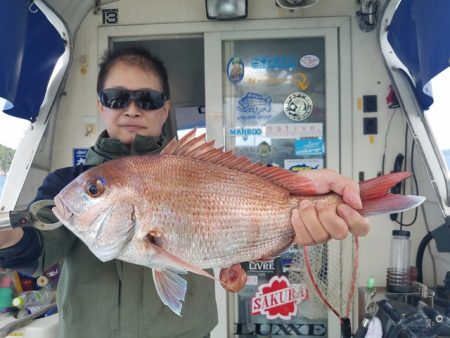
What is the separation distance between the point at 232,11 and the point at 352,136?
4.97 ft

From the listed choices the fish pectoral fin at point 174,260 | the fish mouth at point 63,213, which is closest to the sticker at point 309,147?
the fish pectoral fin at point 174,260

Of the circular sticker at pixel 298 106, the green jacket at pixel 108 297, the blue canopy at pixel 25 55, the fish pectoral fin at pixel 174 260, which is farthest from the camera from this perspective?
the circular sticker at pixel 298 106

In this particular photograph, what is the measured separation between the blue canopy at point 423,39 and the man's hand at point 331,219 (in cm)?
139

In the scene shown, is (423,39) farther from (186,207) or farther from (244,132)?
(186,207)

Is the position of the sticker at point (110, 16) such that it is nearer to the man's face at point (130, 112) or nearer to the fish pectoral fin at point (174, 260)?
the man's face at point (130, 112)

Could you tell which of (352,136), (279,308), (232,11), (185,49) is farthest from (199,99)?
(279,308)

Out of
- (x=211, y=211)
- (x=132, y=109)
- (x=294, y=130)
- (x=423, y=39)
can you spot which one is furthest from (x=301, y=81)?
(x=211, y=211)

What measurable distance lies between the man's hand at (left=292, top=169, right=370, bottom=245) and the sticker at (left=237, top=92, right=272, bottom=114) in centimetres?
226

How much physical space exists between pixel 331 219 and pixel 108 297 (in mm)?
901

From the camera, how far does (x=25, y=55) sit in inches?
104

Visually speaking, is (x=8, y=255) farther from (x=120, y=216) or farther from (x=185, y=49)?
(x=185, y=49)

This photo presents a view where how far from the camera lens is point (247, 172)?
1336mm

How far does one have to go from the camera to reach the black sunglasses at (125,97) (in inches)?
59.6

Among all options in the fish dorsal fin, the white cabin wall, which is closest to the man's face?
the fish dorsal fin
